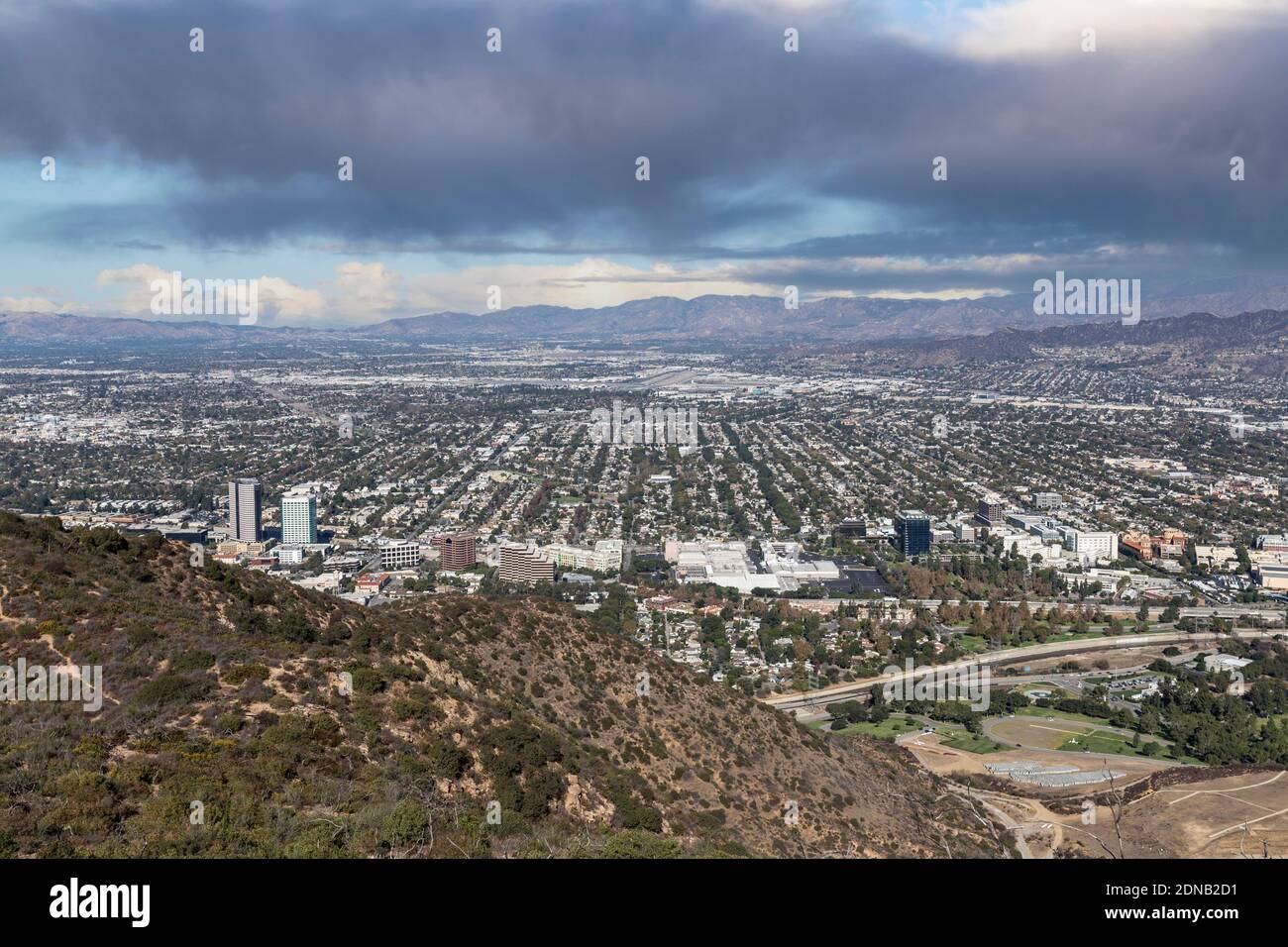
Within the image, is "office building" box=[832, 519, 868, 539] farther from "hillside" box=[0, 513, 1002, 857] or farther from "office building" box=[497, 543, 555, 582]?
"hillside" box=[0, 513, 1002, 857]

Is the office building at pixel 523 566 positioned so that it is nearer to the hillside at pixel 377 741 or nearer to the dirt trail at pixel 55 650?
the hillside at pixel 377 741

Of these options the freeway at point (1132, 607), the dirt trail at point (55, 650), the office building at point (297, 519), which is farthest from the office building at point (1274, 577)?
the dirt trail at point (55, 650)

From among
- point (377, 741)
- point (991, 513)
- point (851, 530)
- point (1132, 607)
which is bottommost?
point (1132, 607)

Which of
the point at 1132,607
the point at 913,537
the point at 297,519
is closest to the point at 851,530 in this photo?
the point at 913,537

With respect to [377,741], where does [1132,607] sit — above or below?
below

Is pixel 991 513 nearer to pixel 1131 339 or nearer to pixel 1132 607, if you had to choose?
pixel 1132 607

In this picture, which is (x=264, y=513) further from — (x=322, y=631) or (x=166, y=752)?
(x=166, y=752)
